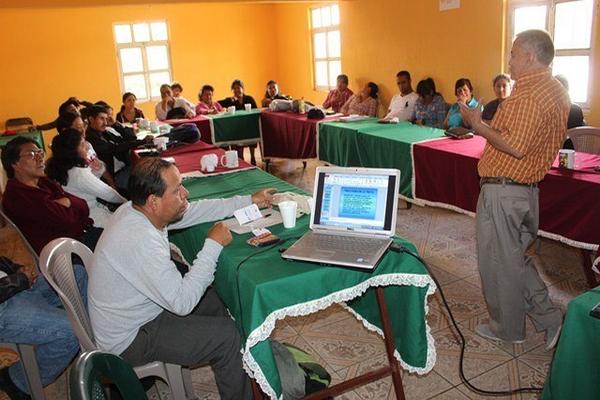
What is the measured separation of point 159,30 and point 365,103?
4278 mm

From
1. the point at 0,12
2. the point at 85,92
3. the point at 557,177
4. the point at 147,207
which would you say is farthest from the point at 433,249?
the point at 0,12

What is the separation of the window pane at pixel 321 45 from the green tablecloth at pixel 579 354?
25.8ft

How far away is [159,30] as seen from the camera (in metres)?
8.97

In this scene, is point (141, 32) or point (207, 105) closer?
point (207, 105)

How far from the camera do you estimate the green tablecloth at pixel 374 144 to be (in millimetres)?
4004

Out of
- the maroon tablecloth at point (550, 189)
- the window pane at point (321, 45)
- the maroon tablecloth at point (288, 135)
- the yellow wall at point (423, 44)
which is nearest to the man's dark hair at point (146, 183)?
the maroon tablecloth at point (550, 189)

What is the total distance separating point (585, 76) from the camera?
4.76 m

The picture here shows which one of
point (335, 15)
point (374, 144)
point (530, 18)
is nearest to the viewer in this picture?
point (374, 144)

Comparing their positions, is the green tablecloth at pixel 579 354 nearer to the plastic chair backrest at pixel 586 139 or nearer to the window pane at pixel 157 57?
the plastic chair backrest at pixel 586 139

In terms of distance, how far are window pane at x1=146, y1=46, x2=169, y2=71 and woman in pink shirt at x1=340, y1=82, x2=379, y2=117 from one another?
384 centimetres

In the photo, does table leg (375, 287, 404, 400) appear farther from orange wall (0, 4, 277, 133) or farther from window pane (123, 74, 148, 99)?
window pane (123, 74, 148, 99)

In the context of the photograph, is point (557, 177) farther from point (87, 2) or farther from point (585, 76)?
point (87, 2)

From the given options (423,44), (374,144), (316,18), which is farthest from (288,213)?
(316,18)

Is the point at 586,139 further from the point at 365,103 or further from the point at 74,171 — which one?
the point at 365,103
